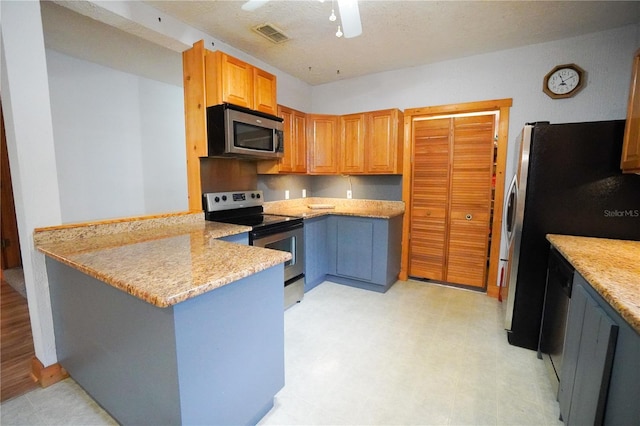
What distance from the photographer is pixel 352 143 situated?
3598mm

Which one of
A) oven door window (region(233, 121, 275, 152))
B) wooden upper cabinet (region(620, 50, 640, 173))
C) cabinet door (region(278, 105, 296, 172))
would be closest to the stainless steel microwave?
oven door window (region(233, 121, 275, 152))

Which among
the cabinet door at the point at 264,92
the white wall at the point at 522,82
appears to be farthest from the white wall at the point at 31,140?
the white wall at the point at 522,82

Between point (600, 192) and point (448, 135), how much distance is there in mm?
1661

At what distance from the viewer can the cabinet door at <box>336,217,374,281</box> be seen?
3275mm

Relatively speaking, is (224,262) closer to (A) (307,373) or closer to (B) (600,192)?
(A) (307,373)

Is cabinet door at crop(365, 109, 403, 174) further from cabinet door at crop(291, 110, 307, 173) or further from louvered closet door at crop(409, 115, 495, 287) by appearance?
cabinet door at crop(291, 110, 307, 173)

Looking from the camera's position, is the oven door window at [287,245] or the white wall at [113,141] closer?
the oven door window at [287,245]

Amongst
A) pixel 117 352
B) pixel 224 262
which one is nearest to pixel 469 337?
pixel 224 262

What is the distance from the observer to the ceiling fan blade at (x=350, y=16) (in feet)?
5.34

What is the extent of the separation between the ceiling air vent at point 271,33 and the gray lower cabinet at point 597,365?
281cm

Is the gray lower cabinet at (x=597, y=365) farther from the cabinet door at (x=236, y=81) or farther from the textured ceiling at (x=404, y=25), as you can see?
the cabinet door at (x=236, y=81)

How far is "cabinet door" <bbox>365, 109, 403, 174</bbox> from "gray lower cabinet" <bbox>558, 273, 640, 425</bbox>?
2.21 meters

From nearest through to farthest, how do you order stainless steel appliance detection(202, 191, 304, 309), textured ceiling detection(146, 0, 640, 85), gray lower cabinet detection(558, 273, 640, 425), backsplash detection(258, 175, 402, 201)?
gray lower cabinet detection(558, 273, 640, 425) < textured ceiling detection(146, 0, 640, 85) < stainless steel appliance detection(202, 191, 304, 309) < backsplash detection(258, 175, 402, 201)

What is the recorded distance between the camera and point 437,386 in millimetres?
1812
